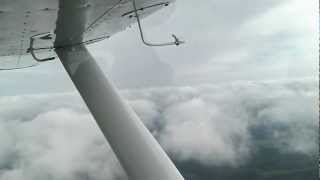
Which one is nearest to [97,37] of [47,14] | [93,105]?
[93,105]

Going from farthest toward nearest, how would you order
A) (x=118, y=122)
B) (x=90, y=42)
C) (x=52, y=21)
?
(x=90, y=42), (x=118, y=122), (x=52, y=21)

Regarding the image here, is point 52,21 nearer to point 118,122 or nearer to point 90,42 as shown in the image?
point 118,122

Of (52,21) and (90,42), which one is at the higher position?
(52,21)

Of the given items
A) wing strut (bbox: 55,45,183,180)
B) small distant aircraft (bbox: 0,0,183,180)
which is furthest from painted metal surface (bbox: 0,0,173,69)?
wing strut (bbox: 55,45,183,180)

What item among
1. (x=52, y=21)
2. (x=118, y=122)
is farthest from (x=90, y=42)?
(x=52, y=21)

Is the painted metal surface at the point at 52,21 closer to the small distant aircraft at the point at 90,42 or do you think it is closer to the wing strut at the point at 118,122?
the small distant aircraft at the point at 90,42

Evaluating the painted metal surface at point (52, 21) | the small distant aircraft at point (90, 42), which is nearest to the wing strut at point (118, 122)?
the small distant aircraft at point (90, 42)

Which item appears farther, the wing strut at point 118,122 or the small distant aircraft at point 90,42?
the wing strut at point 118,122
